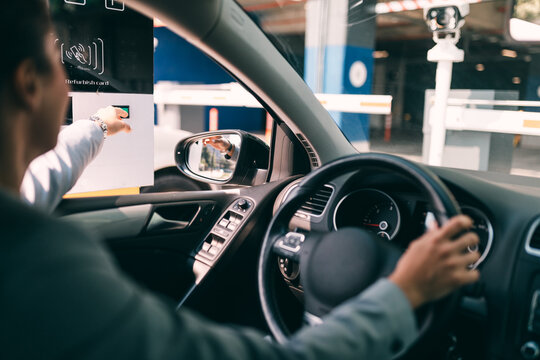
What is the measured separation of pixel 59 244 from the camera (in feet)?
2.17

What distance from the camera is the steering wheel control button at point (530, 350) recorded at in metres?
1.32

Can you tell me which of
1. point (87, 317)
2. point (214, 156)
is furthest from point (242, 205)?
point (87, 317)

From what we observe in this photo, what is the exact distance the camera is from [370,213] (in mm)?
1779

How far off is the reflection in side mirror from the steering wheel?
0.95 meters

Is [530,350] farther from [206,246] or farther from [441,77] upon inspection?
[441,77]

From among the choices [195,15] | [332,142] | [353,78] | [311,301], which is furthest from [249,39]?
[353,78]

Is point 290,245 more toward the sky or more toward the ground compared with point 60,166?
more toward the ground

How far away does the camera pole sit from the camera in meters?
3.57

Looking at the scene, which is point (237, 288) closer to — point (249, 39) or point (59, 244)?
point (249, 39)

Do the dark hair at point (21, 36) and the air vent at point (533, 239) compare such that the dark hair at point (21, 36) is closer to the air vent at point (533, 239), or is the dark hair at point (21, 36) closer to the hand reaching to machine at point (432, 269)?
the hand reaching to machine at point (432, 269)

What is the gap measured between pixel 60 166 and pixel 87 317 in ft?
4.17

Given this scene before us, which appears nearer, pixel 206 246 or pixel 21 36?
pixel 21 36

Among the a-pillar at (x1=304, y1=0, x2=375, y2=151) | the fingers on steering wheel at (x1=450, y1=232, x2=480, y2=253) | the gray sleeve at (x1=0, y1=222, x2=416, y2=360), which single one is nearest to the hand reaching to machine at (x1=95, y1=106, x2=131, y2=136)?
the gray sleeve at (x1=0, y1=222, x2=416, y2=360)

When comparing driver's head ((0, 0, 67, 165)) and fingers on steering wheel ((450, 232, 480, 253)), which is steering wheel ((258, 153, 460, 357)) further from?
driver's head ((0, 0, 67, 165))
